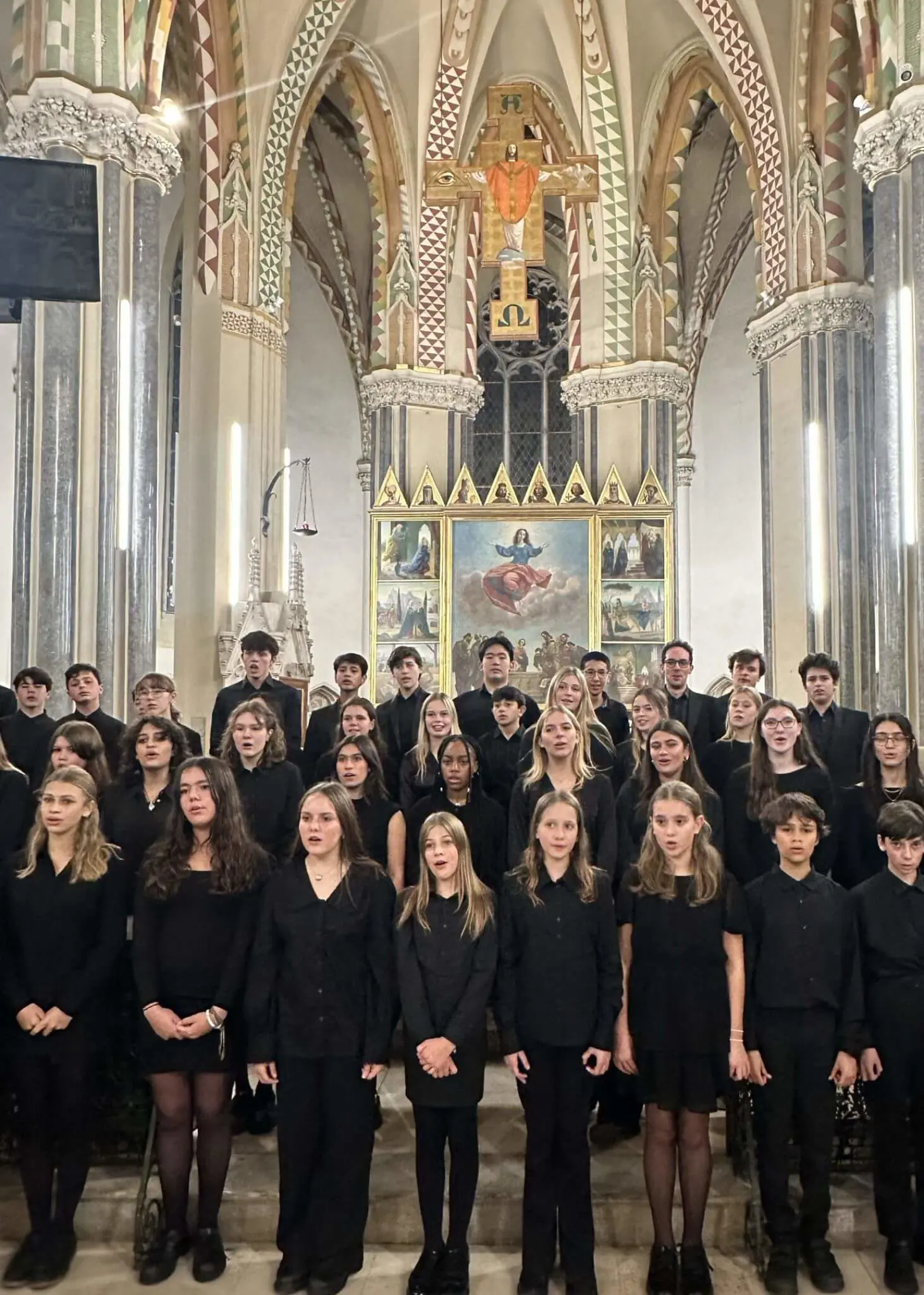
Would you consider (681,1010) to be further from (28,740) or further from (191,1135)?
(28,740)

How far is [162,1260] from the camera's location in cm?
411

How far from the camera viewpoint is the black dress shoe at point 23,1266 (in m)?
4.06

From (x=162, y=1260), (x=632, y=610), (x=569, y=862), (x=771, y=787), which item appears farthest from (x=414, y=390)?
(x=162, y=1260)

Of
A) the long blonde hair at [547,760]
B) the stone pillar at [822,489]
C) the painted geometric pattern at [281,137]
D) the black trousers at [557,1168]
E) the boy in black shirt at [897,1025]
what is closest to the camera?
the black trousers at [557,1168]

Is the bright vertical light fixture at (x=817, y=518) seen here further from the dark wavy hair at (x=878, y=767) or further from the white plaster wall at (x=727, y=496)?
the dark wavy hair at (x=878, y=767)

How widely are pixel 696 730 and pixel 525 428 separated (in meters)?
15.5

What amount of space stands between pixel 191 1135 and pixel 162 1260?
0.41 metres

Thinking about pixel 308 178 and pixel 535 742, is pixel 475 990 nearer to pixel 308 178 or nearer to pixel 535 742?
pixel 535 742

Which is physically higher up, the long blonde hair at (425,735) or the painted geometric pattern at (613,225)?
the painted geometric pattern at (613,225)

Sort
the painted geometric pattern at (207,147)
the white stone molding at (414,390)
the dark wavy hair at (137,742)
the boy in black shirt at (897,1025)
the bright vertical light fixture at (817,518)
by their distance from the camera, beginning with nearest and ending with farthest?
the boy in black shirt at (897,1025), the dark wavy hair at (137,742), the bright vertical light fixture at (817,518), the painted geometric pattern at (207,147), the white stone molding at (414,390)

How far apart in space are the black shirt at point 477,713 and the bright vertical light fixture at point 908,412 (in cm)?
395

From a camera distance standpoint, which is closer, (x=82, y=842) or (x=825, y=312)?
(x=82, y=842)

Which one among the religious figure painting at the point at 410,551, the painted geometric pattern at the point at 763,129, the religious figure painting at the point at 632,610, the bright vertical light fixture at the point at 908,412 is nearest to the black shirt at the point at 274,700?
the bright vertical light fixture at the point at 908,412

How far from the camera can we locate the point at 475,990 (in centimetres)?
404
